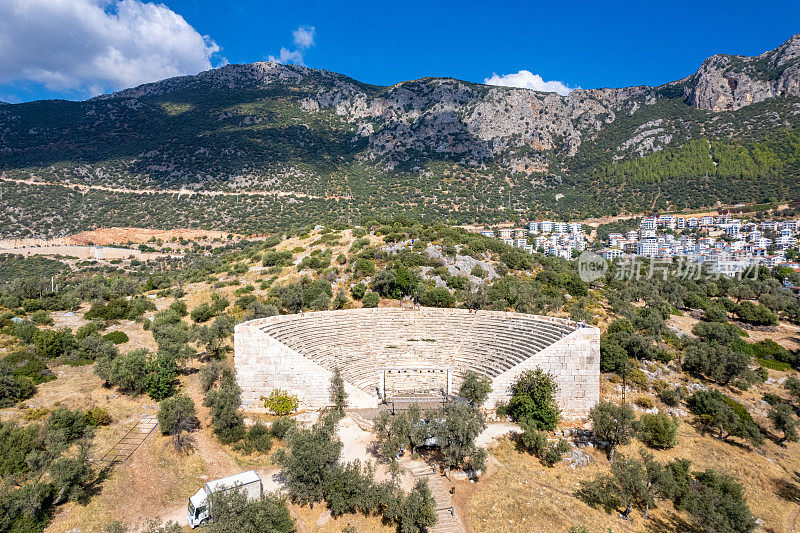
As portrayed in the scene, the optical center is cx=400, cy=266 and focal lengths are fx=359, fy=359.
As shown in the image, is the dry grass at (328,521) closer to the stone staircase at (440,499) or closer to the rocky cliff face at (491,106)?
the stone staircase at (440,499)

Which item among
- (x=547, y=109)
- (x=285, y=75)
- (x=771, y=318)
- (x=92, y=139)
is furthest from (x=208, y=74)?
(x=771, y=318)

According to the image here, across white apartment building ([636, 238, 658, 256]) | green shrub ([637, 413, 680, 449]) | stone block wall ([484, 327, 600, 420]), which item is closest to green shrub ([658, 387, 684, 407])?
green shrub ([637, 413, 680, 449])

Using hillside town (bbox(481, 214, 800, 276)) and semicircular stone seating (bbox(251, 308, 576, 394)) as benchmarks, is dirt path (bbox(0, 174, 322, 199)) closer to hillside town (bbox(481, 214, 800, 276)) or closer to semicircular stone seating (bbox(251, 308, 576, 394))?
hillside town (bbox(481, 214, 800, 276))

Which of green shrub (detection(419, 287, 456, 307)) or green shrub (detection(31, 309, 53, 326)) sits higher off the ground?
green shrub (detection(419, 287, 456, 307))

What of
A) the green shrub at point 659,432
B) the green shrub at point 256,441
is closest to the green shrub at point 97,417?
the green shrub at point 256,441

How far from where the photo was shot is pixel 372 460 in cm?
1628

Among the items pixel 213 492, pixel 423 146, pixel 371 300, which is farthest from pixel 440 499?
pixel 423 146

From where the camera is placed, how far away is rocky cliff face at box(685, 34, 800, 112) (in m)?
89.4

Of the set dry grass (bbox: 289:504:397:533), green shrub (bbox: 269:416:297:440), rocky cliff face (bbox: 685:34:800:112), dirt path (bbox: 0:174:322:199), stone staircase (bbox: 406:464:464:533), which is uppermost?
rocky cliff face (bbox: 685:34:800:112)

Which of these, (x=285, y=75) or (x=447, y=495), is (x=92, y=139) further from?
(x=447, y=495)

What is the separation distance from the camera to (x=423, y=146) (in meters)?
99.6

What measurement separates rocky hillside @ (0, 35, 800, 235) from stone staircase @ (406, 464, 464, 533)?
201 ft

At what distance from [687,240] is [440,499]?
8237 cm

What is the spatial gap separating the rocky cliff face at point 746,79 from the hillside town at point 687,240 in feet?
136
